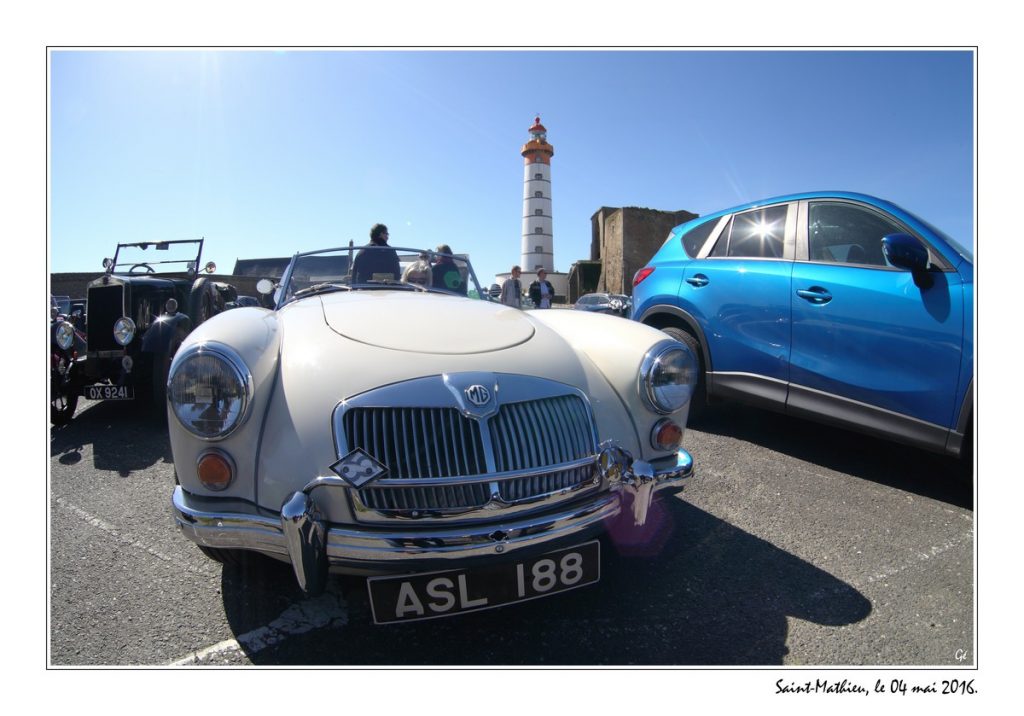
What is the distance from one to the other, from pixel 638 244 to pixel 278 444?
3377 centimetres

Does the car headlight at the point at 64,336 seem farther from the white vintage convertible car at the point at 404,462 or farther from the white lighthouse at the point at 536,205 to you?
the white lighthouse at the point at 536,205

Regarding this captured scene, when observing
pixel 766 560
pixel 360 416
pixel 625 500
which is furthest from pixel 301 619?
pixel 766 560

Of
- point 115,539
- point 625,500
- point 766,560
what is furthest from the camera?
point 115,539

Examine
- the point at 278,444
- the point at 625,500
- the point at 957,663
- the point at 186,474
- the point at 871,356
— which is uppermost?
the point at 871,356

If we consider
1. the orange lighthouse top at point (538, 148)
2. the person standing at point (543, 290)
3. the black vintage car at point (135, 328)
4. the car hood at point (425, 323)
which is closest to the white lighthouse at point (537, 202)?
the orange lighthouse top at point (538, 148)

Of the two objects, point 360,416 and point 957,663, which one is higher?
point 360,416

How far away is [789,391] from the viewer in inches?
133

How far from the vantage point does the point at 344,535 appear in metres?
1.55

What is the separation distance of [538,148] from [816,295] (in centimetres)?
3561

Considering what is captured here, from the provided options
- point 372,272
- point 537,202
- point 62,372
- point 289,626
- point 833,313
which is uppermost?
point 537,202

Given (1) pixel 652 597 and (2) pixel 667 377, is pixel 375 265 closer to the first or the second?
(2) pixel 667 377

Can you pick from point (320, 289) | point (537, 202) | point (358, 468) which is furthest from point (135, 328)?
point (537, 202)

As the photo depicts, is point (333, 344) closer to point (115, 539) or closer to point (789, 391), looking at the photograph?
point (115, 539)

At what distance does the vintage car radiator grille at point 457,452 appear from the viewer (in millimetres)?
1628
